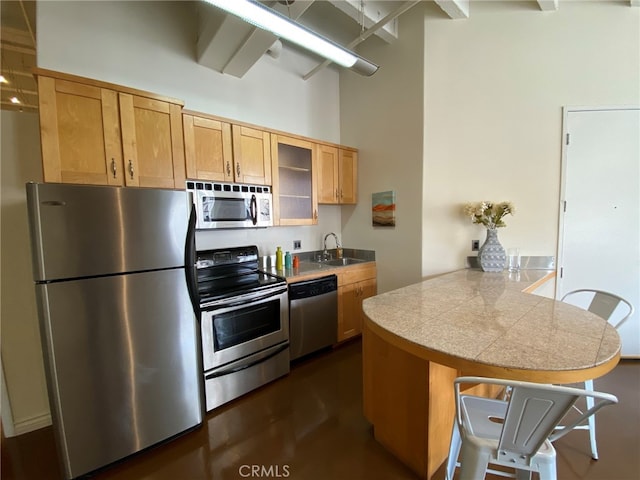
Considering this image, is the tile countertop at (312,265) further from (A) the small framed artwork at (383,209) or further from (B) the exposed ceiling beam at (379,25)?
(B) the exposed ceiling beam at (379,25)

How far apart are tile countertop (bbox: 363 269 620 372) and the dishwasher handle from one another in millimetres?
1008

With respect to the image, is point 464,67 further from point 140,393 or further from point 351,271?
point 140,393

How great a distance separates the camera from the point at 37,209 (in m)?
1.42

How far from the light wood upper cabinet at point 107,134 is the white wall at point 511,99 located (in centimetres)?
242

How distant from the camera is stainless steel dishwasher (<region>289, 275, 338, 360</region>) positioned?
267 cm

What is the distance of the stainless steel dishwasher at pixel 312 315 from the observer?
2.67 meters

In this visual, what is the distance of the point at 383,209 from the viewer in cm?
333

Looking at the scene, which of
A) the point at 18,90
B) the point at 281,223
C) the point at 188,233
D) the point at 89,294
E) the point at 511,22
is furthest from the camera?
the point at 281,223

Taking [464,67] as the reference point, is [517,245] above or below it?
below

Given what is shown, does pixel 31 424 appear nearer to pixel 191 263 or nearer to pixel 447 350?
pixel 191 263

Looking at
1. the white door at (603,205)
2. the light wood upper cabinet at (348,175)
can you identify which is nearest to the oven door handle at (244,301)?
the light wood upper cabinet at (348,175)

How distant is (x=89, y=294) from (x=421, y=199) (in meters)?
2.85

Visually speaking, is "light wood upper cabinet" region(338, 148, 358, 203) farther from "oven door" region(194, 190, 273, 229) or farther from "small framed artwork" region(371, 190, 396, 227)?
"oven door" region(194, 190, 273, 229)

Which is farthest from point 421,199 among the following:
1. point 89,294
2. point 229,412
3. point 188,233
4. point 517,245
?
point 89,294
